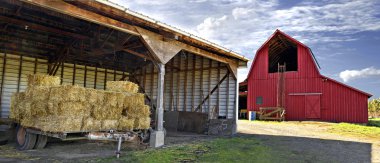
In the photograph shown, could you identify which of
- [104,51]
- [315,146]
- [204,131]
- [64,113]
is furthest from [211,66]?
[64,113]

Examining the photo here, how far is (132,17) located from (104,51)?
473 cm

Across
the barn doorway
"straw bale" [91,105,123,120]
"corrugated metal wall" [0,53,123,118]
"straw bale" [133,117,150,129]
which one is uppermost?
the barn doorway

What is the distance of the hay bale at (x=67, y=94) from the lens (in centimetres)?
836

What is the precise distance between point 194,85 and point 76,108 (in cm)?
913

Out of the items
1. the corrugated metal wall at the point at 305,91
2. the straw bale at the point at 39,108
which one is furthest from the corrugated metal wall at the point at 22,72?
the corrugated metal wall at the point at 305,91

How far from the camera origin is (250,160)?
27.3ft

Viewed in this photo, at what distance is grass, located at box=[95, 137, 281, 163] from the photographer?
26.9 feet

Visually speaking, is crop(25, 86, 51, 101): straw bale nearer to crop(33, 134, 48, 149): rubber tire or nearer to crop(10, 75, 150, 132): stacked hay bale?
crop(10, 75, 150, 132): stacked hay bale

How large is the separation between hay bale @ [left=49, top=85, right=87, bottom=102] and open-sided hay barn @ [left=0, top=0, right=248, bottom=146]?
85.1 inches

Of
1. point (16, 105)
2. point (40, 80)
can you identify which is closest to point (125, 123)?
point (40, 80)

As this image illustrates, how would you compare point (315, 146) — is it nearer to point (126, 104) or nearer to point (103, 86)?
point (126, 104)

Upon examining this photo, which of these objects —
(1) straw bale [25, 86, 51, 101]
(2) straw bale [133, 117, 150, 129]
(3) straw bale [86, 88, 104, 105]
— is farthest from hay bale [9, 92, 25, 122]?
(2) straw bale [133, 117, 150, 129]

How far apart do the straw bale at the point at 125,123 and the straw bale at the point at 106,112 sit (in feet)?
0.58

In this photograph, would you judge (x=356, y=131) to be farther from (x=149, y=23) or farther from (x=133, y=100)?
(x=149, y=23)
